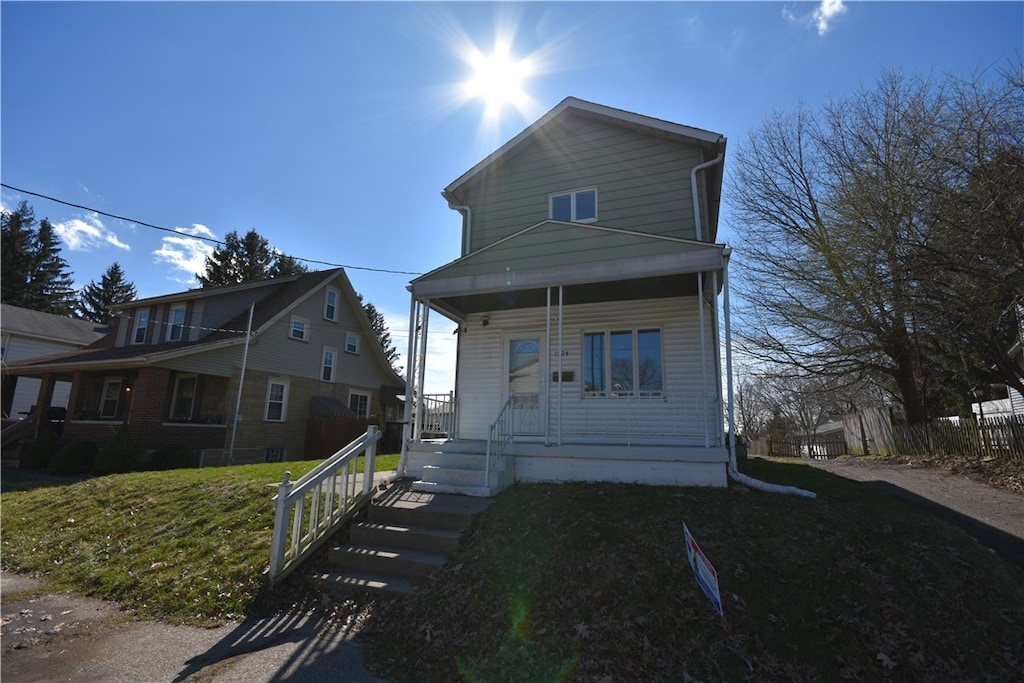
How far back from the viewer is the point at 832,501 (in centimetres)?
711

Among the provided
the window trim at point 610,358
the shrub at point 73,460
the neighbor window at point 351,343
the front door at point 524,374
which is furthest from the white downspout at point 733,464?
the neighbor window at point 351,343

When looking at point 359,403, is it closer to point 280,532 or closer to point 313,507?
point 313,507

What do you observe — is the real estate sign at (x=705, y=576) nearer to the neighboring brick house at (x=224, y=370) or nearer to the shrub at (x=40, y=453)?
the neighboring brick house at (x=224, y=370)

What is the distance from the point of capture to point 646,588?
473 cm

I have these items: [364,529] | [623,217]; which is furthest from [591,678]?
[623,217]

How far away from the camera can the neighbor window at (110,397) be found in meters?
20.4

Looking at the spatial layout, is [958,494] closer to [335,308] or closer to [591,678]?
[591,678]

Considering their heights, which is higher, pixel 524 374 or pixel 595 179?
pixel 595 179

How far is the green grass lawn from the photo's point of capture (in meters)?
3.97

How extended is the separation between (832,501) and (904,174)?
875 centimetres

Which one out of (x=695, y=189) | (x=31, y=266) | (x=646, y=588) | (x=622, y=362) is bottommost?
(x=646, y=588)

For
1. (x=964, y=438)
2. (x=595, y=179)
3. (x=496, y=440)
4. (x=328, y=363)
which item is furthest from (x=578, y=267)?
(x=328, y=363)

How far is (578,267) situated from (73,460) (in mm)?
17119

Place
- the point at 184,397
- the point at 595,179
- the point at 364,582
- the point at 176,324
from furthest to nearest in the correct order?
the point at 176,324 < the point at 184,397 < the point at 595,179 < the point at 364,582
